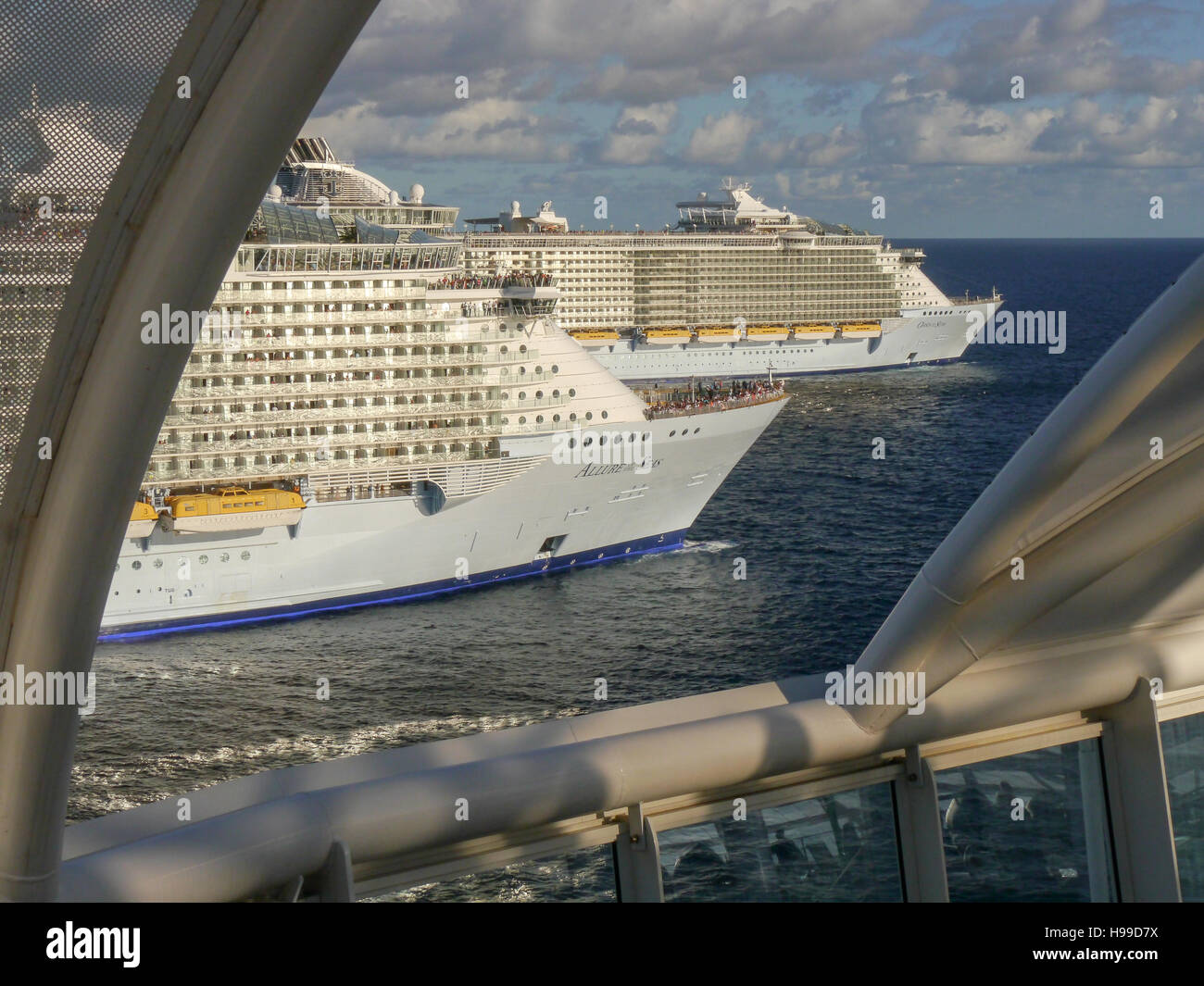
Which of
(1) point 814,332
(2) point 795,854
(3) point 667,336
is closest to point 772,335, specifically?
(1) point 814,332

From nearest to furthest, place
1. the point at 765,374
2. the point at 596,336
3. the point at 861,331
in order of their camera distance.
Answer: the point at 596,336 < the point at 765,374 < the point at 861,331

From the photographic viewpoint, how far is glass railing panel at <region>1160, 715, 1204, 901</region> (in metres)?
4.16

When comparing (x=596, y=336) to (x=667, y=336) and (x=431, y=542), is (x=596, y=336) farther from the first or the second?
(x=431, y=542)

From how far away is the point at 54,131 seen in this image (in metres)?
1.85

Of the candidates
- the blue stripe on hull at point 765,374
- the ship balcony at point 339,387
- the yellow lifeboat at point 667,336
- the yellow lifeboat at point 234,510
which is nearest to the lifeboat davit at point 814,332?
the blue stripe on hull at point 765,374

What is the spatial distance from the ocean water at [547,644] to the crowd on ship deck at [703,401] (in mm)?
2688

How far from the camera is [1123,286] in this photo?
10081cm

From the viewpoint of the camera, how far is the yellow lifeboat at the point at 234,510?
74.8 ft

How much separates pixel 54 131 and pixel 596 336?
55.5m

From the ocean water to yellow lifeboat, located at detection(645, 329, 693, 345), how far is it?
2239 centimetres

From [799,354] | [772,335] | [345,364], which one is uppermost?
[772,335]

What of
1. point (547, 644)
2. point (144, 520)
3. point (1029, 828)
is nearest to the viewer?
point (1029, 828)
